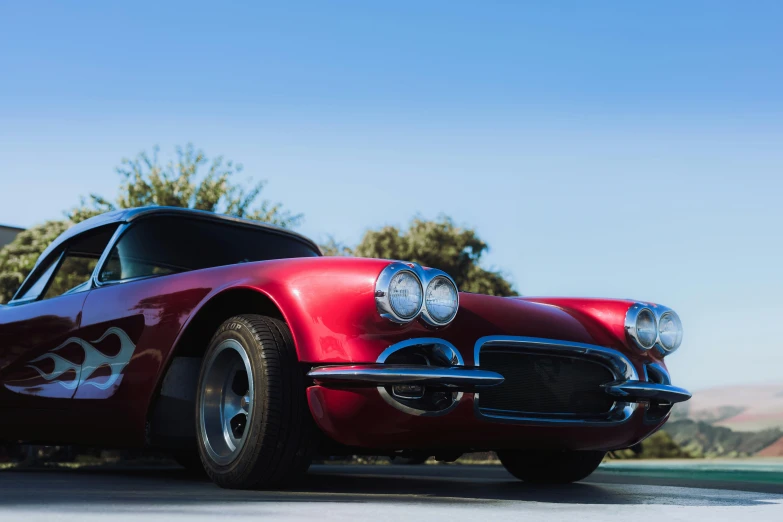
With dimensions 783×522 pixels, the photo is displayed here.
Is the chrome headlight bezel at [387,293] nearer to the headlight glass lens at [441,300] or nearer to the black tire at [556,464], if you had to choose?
the headlight glass lens at [441,300]

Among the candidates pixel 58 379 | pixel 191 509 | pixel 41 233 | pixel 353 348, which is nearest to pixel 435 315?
pixel 353 348

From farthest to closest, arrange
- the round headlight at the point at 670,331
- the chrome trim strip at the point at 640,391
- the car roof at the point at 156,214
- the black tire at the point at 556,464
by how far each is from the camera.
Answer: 1. the car roof at the point at 156,214
2. the black tire at the point at 556,464
3. the round headlight at the point at 670,331
4. the chrome trim strip at the point at 640,391

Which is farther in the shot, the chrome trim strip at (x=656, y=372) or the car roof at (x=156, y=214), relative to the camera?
the car roof at (x=156, y=214)

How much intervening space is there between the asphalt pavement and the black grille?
1.26ft

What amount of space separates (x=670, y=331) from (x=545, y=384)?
39.2 inches

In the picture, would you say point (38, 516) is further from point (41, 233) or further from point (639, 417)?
point (41, 233)

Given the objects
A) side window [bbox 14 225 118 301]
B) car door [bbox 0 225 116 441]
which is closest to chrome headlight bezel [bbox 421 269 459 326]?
car door [bbox 0 225 116 441]

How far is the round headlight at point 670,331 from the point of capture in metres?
4.68

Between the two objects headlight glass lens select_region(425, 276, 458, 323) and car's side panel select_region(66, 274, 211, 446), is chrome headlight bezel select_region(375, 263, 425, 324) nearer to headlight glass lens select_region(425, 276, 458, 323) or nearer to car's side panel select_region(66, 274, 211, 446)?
headlight glass lens select_region(425, 276, 458, 323)

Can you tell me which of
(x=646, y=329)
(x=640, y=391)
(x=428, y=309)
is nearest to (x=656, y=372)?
(x=646, y=329)

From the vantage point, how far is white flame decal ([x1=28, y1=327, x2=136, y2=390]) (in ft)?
15.0

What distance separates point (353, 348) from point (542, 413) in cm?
99

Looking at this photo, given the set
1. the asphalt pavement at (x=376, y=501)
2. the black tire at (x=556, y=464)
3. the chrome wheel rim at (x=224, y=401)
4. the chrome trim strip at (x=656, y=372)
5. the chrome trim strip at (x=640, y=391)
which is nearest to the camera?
the asphalt pavement at (x=376, y=501)

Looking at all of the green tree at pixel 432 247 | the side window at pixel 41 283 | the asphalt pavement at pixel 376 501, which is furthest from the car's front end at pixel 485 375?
the green tree at pixel 432 247
